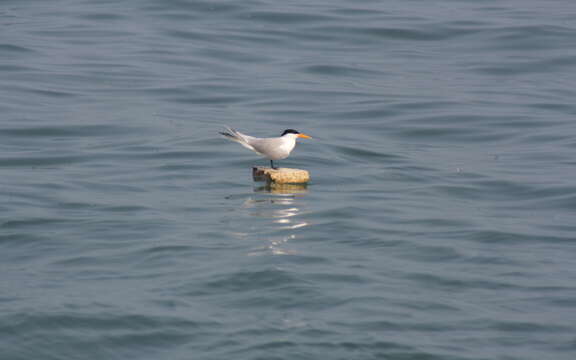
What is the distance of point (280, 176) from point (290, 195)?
1.06 ft

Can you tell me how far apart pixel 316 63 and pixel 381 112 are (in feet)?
19.5

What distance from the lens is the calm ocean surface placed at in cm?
1071

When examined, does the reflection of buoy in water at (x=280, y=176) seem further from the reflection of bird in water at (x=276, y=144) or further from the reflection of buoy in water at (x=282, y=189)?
the reflection of bird in water at (x=276, y=144)

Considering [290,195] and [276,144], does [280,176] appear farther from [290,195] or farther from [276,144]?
[276,144]

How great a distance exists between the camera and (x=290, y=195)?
16156 mm

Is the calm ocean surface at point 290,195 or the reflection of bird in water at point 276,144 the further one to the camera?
the reflection of bird in water at point 276,144

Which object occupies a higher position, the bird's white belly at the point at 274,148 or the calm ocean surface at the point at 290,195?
the bird's white belly at the point at 274,148

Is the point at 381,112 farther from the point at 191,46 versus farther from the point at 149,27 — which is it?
the point at 149,27

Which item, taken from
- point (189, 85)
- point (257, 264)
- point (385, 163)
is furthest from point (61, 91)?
point (257, 264)

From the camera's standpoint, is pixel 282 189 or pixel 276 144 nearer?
pixel 276 144

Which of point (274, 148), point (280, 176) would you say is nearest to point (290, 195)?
point (280, 176)

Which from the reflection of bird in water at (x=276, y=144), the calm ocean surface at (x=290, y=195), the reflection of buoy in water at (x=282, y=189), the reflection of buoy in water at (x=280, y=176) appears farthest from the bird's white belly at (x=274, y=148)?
the calm ocean surface at (x=290, y=195)

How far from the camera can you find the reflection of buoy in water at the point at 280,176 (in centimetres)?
1620

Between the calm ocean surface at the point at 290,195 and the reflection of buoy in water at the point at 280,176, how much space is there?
0.30 meters
